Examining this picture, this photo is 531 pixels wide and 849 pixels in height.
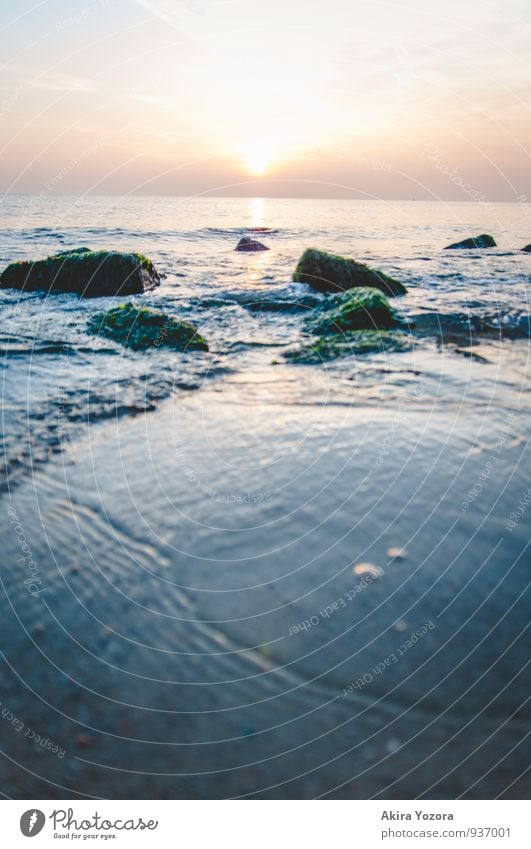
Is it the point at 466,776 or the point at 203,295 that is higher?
the point at 203,295

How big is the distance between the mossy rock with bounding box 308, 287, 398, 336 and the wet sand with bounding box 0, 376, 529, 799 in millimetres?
4767

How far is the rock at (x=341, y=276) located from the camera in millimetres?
13469

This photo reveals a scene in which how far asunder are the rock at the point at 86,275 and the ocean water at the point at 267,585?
6852 mm

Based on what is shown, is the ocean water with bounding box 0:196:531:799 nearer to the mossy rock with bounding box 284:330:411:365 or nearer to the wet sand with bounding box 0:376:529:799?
the wet sand with bounding box 0:376:529:799

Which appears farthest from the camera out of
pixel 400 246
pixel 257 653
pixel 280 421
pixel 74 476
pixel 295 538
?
pixel 400 246

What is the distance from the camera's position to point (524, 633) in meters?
3.37

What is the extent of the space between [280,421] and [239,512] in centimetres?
181

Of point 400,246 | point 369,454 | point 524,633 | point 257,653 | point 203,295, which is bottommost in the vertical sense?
point 257,653

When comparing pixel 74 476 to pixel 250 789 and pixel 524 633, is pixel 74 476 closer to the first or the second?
pixel 250 789

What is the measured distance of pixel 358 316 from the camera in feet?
32.9

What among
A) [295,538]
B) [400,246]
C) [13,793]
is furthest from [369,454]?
[400,246]

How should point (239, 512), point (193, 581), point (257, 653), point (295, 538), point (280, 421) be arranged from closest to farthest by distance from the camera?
1. point (257, 653)
2. point (193, 581)
3. point (295, 538)
4. point (239, 512)
5. point (280, 421)

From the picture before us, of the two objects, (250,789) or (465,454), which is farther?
(465,454)

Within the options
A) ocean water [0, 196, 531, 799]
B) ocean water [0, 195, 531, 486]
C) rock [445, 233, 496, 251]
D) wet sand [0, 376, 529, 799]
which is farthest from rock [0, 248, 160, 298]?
rock [445, 233, 496, 251]
